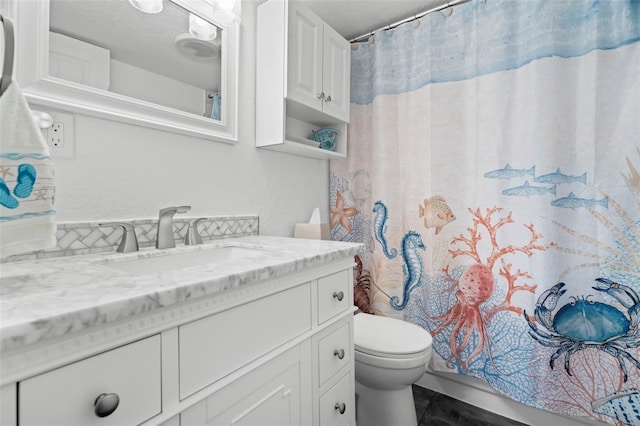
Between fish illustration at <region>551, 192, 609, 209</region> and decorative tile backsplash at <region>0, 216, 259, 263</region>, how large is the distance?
1568mm

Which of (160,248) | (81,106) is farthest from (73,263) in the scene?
(81,106)

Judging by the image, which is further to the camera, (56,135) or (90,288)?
(56,135)

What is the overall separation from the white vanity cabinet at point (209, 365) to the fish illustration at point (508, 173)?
0.97 m

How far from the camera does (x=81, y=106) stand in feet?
3.27

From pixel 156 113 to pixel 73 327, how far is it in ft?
3.10

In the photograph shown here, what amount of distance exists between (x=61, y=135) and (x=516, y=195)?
1872mm

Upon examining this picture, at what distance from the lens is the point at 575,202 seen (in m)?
1.43

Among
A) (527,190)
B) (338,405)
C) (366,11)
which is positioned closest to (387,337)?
(338,405)

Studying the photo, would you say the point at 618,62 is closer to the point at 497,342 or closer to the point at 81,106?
the point at 497,342

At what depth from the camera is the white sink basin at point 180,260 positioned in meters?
0.99

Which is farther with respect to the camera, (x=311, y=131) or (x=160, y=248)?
(x=311, y=131)

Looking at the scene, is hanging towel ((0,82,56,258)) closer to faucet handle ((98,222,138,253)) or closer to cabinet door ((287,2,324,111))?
faucet handle ((98,222,138,253))

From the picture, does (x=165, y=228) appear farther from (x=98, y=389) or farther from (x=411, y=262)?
(x=411, y=262)

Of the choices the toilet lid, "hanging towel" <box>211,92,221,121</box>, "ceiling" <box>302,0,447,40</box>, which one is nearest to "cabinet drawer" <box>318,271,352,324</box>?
the toilet lid
